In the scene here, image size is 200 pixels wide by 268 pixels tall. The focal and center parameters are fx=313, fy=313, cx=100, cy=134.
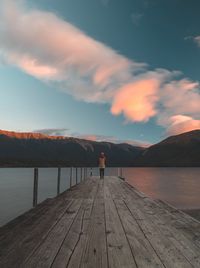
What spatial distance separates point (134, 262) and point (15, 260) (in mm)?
1505

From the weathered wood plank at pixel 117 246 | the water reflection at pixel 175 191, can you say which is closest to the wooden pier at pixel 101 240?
the weathered wood plank at pixel 117 246

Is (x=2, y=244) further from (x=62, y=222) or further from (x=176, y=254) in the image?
(x=176, y=254)

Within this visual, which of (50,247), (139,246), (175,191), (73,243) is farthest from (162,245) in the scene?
(175,191)

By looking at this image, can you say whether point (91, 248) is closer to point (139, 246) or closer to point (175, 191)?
point (139, 246)

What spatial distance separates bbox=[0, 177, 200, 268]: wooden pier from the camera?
3.93 m

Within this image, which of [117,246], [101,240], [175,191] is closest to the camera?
[117,246]

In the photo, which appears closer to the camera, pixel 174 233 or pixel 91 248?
pixel 91 248

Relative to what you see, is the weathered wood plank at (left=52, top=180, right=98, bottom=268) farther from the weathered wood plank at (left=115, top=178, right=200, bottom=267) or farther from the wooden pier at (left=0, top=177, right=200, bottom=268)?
the weathered wood plank at (left=115, top=178, right=200, bottom=267)

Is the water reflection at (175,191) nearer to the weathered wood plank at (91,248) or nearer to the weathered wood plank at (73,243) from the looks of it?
the weathered wood plank at (73,243)

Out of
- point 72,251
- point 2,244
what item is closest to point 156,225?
point 72,251

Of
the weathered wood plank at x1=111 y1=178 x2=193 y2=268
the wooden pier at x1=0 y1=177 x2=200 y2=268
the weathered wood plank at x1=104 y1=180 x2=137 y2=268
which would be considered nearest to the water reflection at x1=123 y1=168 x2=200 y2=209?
the wooden pier at x1=0 y1=177 x2=200 y2=268

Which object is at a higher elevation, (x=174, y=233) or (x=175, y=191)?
(x=174, y=233)

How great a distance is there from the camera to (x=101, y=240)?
4969mm

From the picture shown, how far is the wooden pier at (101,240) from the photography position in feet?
12.9
